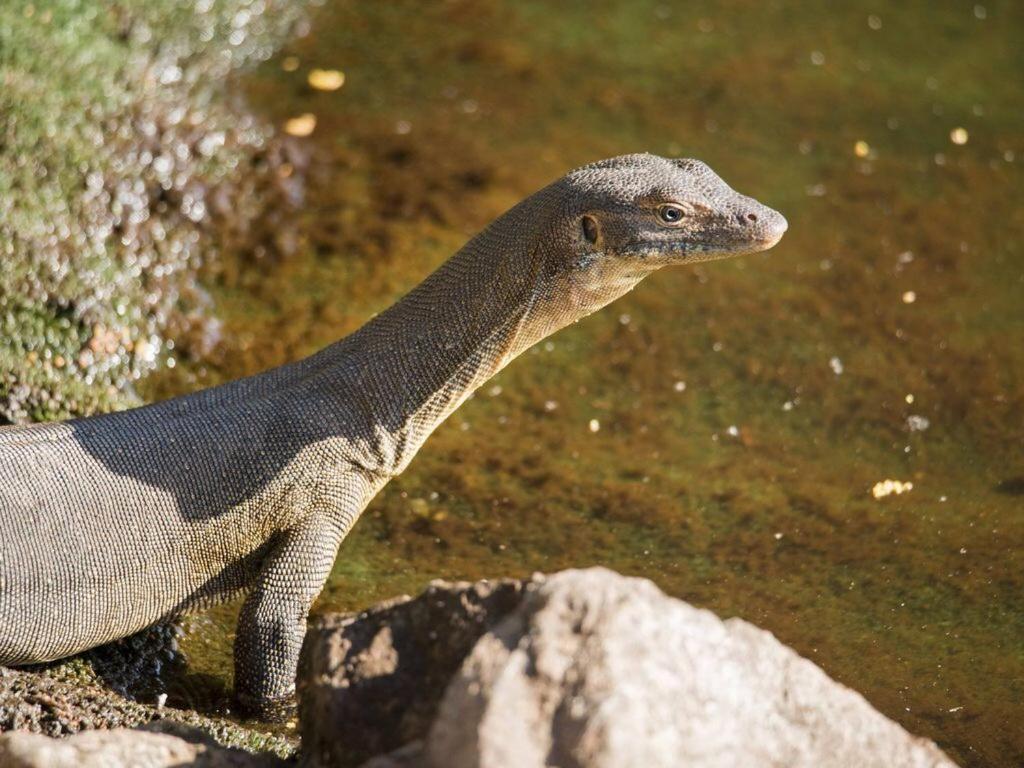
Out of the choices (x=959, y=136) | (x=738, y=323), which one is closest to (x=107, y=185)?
(x=738, y=323)

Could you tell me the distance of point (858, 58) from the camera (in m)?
10.2

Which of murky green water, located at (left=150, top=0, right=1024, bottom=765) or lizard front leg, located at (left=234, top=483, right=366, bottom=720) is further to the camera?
murky green water, located at (left=150, top=0, right=1024, bottom=765)

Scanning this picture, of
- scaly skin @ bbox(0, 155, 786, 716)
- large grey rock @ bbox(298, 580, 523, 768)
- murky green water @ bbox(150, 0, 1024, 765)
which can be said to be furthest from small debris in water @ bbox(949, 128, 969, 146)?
large grey rock @ bbox(298, 580, 523, 768)

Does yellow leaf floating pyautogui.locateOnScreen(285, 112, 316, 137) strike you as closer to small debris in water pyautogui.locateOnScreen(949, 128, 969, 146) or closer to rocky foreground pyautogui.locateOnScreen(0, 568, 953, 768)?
small debris in water pyautogui.locateOnScreen(949, 128, 969, 146)

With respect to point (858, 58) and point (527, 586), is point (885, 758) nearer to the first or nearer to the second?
point (527, 586)

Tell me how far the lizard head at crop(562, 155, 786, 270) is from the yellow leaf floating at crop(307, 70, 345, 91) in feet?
14.5

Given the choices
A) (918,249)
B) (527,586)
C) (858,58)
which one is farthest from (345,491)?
(858,58)

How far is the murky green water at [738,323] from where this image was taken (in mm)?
5855

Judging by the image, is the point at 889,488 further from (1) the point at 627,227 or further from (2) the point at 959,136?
(2) the point at 959,136

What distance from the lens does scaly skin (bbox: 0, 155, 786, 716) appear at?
504cm

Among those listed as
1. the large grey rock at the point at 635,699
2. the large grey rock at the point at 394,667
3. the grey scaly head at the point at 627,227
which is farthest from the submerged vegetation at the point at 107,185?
the large grey rock at the point at 635,699

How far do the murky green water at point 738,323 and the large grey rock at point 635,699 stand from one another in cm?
175

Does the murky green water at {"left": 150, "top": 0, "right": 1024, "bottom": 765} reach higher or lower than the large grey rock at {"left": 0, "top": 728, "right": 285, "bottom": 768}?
lower

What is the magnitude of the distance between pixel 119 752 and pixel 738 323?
4.59m
